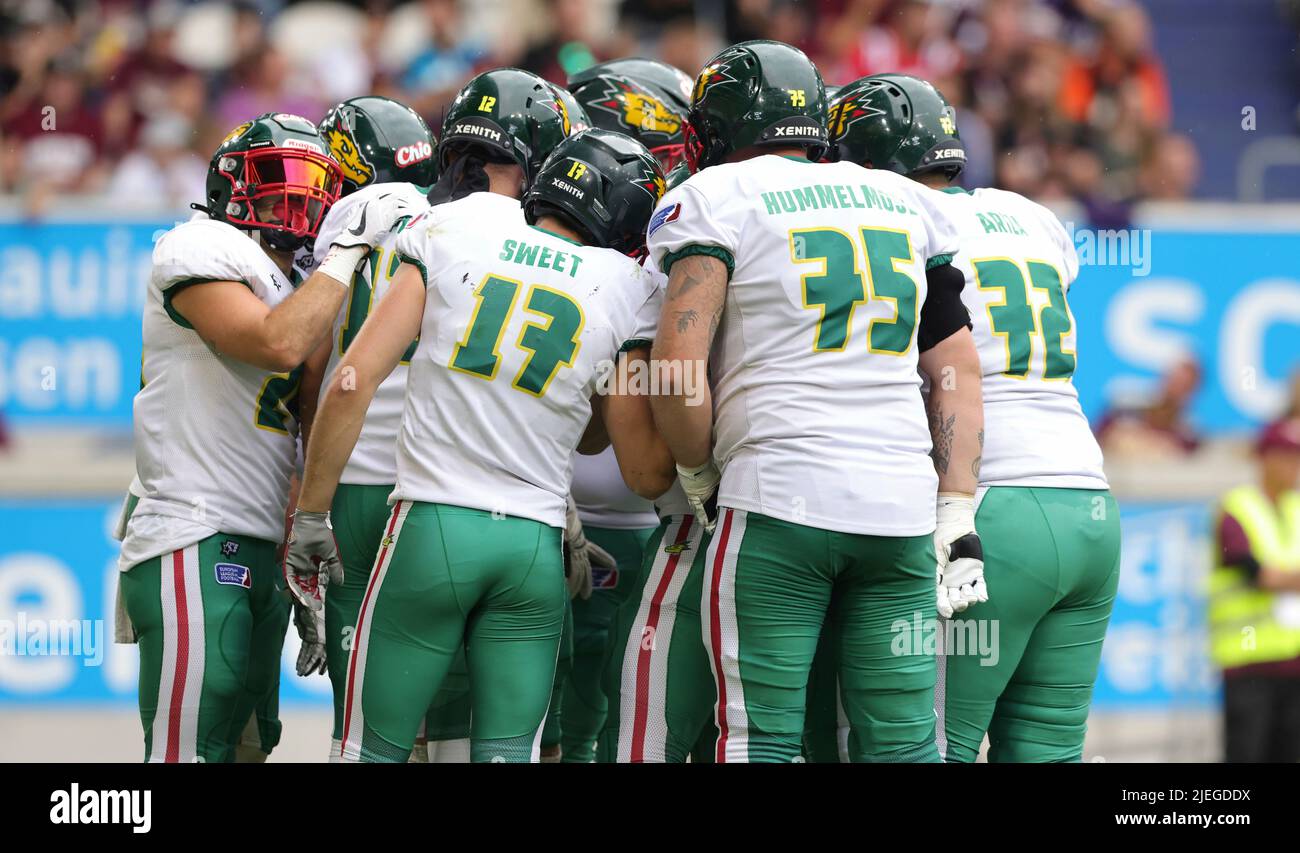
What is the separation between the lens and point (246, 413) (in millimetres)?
4492

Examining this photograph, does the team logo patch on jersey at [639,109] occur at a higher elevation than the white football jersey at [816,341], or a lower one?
higher

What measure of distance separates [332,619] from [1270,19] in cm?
996

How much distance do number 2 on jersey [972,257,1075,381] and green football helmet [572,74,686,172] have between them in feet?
5.98

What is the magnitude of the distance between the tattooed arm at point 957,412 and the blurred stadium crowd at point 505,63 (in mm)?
5730

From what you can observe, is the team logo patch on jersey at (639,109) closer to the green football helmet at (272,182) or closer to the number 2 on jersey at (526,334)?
the green football helmet at (272,182)

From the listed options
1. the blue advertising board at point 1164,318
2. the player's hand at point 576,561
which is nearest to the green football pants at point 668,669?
the player's hand at point 576,561

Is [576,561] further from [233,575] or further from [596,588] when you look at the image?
[233,575]

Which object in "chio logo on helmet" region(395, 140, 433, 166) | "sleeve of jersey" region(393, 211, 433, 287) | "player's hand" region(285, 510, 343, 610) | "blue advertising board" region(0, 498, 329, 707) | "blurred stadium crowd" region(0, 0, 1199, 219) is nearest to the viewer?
"sleeve of jersey" region(393, 211, 433, 287)

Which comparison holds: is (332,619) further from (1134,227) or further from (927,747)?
(1134,227)

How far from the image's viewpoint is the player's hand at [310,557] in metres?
4.21

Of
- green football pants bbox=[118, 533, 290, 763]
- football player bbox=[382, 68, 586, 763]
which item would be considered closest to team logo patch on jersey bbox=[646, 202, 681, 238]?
football player bbox=[382, 68, 586, 763]

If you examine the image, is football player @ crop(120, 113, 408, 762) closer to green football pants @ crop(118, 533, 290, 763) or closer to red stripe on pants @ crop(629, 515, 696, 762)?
green football pants @ crop(118, 533, 290, 763)

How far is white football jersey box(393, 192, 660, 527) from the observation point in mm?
3947

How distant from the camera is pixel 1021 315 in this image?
4.35 meters
